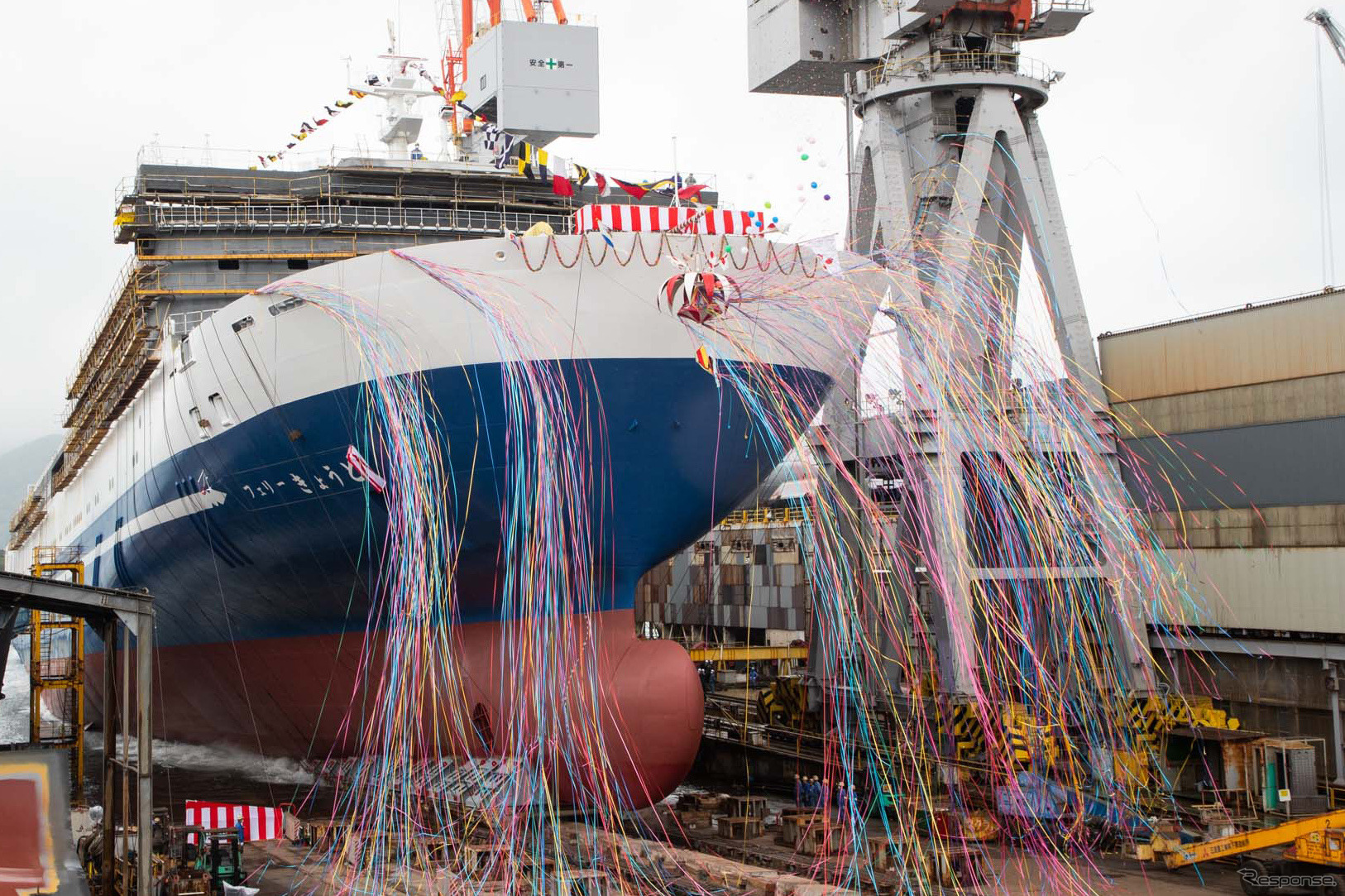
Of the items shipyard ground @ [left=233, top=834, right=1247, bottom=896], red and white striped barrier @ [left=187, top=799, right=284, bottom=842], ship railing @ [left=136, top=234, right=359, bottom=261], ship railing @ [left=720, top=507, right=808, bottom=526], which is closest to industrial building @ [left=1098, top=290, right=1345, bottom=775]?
shipyard ground @ [left=233, top=834, right=1247, bottom=896]

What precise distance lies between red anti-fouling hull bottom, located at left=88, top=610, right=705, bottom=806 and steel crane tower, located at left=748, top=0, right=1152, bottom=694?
622cm

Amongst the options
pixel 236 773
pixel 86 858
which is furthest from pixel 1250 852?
pixel 236 773

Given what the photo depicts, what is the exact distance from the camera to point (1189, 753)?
17.3 m

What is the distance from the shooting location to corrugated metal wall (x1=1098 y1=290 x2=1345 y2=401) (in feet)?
60.0

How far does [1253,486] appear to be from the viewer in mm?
19047

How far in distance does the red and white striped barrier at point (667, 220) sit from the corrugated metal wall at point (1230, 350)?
8.76 metres

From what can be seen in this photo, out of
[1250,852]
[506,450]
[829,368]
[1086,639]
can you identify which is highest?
[829,368]

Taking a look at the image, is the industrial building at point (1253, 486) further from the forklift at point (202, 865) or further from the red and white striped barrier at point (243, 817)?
the forklift at point (202, 865)

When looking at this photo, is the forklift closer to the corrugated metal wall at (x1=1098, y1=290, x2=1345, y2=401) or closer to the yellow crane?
the yellow crane

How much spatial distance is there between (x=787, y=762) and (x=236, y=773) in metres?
8.38

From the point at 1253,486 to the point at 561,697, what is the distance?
11147mm

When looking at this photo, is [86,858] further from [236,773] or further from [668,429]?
[236,773]

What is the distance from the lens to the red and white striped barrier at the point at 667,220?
13859 mm

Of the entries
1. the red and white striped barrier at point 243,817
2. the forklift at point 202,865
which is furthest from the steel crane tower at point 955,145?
the forklift at point 202,865
